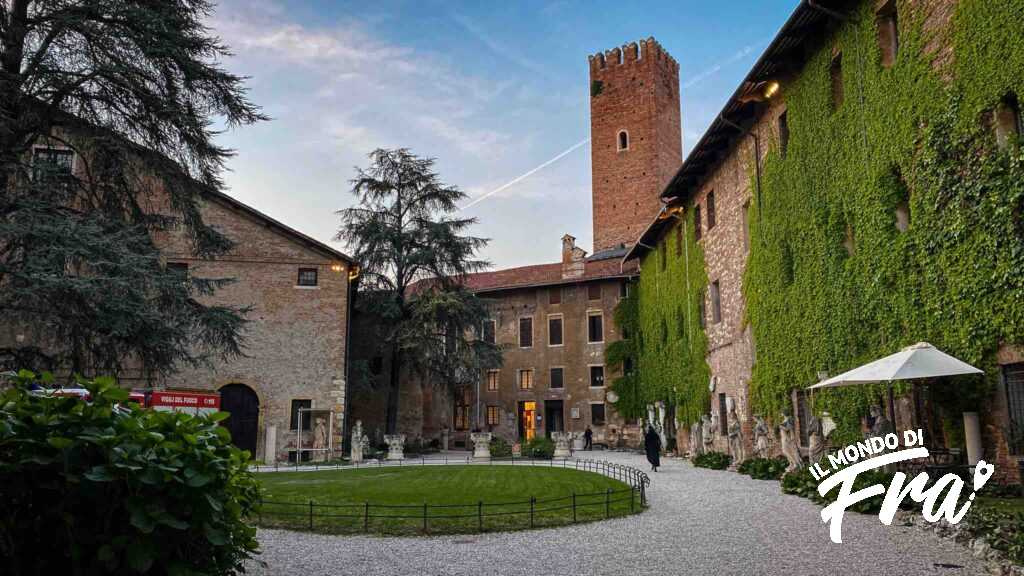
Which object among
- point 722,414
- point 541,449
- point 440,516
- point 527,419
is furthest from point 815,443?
point 527,419

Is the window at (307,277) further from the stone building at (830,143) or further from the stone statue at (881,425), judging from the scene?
the stone statue at (881,425)

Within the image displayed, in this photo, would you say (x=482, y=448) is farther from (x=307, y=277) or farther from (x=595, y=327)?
(x=595, y=327)

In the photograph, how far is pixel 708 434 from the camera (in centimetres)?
2238

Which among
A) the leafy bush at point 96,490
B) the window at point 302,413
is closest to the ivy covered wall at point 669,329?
the window at point 302,413

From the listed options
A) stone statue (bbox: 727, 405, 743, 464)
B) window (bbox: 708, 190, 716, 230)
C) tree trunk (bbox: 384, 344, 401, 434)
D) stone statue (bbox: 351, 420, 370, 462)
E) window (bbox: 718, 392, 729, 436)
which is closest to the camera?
stone statue (bbox: 727, 405, 743, 464)

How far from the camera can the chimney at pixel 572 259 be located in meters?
38.4

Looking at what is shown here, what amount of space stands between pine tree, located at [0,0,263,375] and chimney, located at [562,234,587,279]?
24.2 m

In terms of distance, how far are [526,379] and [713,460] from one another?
61.5 feet

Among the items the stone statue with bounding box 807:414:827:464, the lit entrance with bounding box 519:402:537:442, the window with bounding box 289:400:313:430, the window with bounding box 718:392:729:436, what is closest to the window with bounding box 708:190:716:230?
the window with bounding box 718:392:729:436

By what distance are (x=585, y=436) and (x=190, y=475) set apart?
32165mm

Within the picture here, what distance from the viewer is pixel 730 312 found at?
21.4 m

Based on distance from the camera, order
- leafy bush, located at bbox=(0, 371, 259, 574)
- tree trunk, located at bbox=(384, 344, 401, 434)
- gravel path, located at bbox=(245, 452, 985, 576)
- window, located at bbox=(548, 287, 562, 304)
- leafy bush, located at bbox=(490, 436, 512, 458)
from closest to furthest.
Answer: leafy bush, located at bbox=(0, 371, 259, 574)
gravel path, located at bbox=(245, 452, 985, 576)
leafy bush, located at bbox=(490, 436, 512, 458)
tree trunk, located at bbox=(384, 344, 401, 434)
window, located at bbox=(548, 287, 562, 304)

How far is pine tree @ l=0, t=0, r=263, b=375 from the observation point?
12.0 metres

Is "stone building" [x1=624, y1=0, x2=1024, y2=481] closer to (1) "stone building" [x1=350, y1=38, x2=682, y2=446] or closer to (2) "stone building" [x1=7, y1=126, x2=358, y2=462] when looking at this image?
(1) "stone building" [x1=350, y1=38, x2=682, y2=446]
